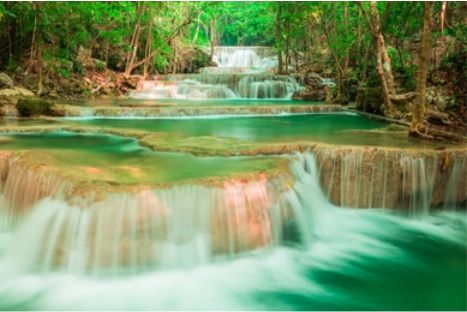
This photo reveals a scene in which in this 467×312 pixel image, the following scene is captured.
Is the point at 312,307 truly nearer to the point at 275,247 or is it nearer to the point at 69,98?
the point at 275,247

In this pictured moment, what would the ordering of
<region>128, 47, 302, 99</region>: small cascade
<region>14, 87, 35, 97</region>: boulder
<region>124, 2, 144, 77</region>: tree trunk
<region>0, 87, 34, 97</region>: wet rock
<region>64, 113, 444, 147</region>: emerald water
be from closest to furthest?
1. <region>64, 113, 444, 147</region>: emerald water
2. <region>0, 87, 34, 97</region>: wet rock
3. <region>14, 87, 35, 97</region>: boulder
4. <region>128, 47, 302, 99</region>: small cascade
5. <region>124, 2, 144, 77</region>: tree trunk

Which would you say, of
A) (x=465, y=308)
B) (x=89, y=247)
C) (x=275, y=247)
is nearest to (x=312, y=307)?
(x=275, y=247)

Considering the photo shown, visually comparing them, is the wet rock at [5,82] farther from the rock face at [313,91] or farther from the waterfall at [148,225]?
the rock face at [313,91]

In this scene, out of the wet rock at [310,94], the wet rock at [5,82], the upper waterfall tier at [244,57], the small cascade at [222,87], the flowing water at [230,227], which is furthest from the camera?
the upper waterfall tier at [244,57]

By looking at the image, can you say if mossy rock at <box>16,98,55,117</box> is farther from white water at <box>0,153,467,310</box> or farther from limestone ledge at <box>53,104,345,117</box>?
white water at <box>0,153,467,310</box>

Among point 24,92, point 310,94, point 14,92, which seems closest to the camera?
point 14,92

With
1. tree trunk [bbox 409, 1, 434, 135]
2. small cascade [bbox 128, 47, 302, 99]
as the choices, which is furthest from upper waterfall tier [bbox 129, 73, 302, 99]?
tree trunk [bbox 409, 1, 434, 135]

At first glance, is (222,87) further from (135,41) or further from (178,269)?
(178,269)

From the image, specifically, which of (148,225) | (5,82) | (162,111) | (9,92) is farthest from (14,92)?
(148,225)

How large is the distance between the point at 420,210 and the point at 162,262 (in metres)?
3.90

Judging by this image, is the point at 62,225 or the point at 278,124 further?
the point at 278,124

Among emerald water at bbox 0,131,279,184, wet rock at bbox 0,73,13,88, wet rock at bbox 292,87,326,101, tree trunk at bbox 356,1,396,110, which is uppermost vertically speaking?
tree trunk at bbox 356,1,396,110

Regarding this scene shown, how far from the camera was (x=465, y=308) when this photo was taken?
448cm

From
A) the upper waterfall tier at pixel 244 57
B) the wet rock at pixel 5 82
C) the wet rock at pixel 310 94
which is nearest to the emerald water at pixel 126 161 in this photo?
the wet rock at pixel 5 82
